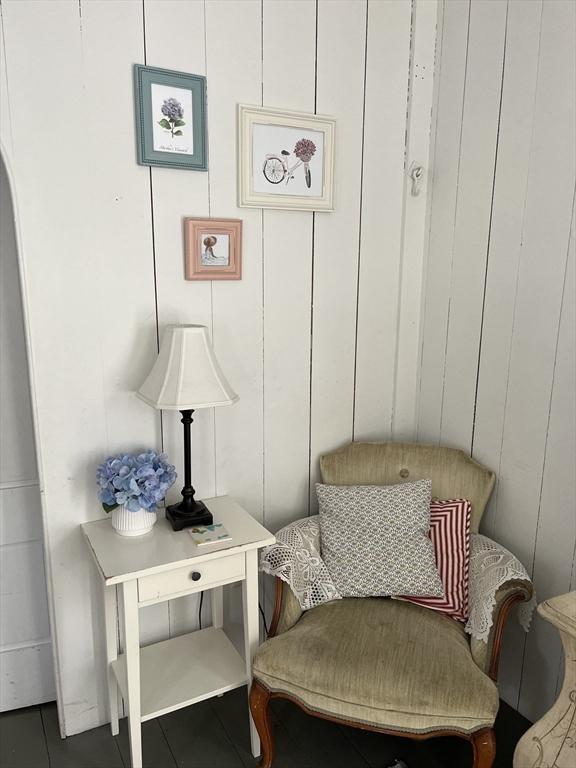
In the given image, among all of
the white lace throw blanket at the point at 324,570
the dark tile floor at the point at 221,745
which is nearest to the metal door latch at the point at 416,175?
the white lace throw blanket at the point at 324,570

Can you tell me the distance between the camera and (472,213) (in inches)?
84.4

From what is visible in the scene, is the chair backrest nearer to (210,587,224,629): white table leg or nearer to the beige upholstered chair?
the beige upholstered chair

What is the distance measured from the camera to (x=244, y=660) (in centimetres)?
202

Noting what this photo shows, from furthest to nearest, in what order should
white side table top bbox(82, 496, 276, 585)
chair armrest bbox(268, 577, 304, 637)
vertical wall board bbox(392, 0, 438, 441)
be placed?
vertical wall board bbox(392, 0, 438, 441) < chair armrest bbox(268, 577, 304, 637) < white side table top bbox(82, 496, 276, 585)

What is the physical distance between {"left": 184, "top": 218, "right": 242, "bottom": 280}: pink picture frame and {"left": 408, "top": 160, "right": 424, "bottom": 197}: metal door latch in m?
0.73

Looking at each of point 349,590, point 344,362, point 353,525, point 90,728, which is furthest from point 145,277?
point 90,728

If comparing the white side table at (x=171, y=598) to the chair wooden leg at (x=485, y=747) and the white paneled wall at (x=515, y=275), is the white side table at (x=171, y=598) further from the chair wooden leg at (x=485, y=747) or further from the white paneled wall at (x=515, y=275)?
the white paneled wall at (x=515, y=275)

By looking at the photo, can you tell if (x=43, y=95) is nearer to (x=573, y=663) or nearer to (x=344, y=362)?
(x=344, y=362)

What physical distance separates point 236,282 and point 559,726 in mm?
1556

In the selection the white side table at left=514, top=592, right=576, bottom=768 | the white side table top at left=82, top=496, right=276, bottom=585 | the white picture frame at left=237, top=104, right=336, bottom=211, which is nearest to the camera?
the white side table at left=514, top=592, right=576, bottom=768

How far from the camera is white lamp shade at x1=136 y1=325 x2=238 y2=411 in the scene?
1751 millimetres

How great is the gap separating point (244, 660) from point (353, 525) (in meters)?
0.59

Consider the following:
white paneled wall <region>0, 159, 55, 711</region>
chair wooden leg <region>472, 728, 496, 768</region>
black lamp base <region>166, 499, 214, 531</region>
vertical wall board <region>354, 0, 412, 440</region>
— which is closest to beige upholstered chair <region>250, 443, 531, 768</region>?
chair wooden leg <region>472, 728, 496, 768</region>

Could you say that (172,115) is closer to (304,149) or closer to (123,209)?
(123,209)
